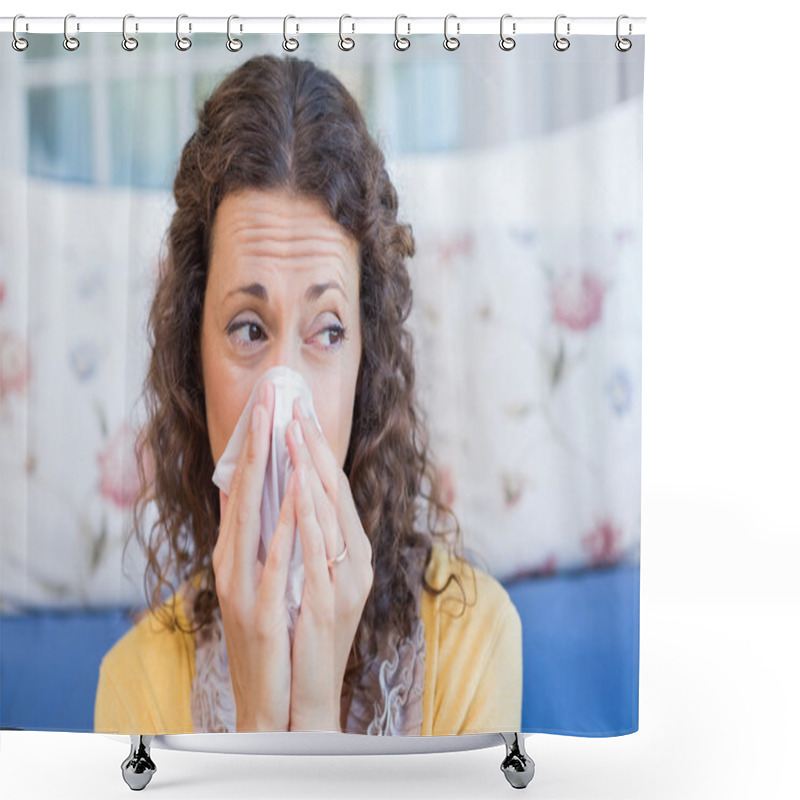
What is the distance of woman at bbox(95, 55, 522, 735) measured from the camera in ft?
6.45

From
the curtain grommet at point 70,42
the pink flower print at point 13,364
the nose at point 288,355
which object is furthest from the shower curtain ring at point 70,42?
the nose at point 288,355

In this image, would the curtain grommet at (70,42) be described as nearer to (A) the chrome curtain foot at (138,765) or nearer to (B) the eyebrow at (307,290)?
(B) the eyebrow at (307,290)

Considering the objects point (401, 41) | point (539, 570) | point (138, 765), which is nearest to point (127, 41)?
point (401, 41)

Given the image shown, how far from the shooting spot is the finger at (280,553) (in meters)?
1.96

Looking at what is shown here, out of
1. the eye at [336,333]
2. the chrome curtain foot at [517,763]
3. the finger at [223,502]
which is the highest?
the eye at [336,333]

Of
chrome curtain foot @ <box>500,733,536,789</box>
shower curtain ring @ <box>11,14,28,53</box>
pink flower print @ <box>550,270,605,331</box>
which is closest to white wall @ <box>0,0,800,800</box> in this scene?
chrome curtain foot @ <box>500,733,536,789</box>

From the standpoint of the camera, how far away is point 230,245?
1.98 metres

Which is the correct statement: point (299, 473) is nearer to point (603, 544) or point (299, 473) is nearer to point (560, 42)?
point (603, 544)

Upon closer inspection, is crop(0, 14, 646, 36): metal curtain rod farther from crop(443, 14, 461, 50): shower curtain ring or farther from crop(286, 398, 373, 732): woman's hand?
crop(286, 398, 373, 732): woman's hand

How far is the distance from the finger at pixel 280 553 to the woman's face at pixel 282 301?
0.14 metres

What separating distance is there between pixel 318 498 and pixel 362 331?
0.32m

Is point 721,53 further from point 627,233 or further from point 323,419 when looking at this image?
point 323,419

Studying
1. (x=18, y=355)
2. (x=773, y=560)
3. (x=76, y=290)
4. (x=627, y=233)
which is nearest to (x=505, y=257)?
(x=627, y=233)

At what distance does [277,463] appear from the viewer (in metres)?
1.97
